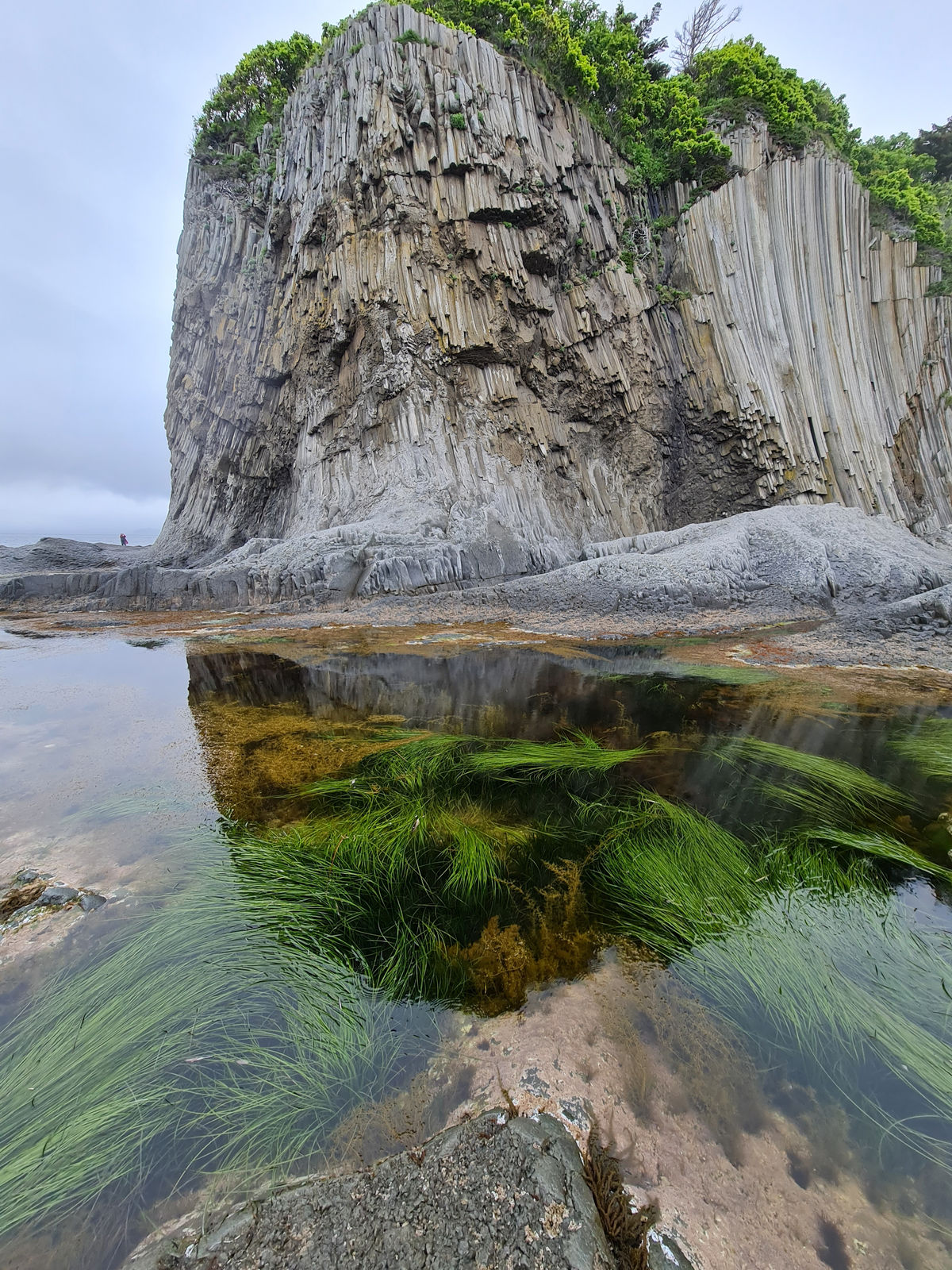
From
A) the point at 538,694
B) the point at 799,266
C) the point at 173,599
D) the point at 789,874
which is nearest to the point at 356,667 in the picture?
the point at 538,694

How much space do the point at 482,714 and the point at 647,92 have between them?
2442 centimetres

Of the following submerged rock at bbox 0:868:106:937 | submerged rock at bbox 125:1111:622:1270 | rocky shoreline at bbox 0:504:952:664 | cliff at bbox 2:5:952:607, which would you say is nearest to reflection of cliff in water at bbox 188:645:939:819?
submerged rock at bbox 0:868:106:937

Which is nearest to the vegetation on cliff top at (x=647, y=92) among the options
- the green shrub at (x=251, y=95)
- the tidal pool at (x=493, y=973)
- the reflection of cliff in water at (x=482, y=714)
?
the green shrub at (x=251, y=95)

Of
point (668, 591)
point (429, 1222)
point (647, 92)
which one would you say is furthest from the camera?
point (647, 92)

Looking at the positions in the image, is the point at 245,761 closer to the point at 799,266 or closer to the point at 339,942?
the point at 339,942

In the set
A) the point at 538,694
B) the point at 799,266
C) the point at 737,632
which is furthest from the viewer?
the point at 799,266

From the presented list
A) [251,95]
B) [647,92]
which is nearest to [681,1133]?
[647,92]

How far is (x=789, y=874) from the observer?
9.14ft

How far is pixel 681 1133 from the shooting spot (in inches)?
63.0

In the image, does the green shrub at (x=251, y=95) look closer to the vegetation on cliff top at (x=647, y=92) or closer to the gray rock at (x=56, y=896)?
the vegetation on cliff top at (x=647, y=92)

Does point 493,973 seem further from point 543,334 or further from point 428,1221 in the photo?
point 543,334

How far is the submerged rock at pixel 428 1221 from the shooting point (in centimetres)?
124

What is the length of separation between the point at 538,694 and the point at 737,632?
5570 mm

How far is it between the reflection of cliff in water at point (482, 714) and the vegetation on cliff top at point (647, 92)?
66.5ft
